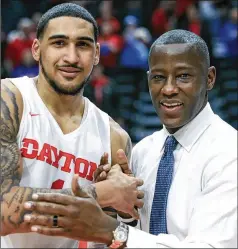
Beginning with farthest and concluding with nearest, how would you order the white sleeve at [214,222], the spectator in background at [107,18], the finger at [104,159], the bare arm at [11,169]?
the spectator in background at [107,18]
the finger at [104,159]
the bare arm at [11,169]
the white sleeve at [214,222]

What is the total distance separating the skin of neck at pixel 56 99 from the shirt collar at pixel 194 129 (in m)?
0.81

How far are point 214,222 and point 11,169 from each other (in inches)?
45.2

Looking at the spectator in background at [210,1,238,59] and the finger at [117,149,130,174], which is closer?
the finger at [117,149,130,174]

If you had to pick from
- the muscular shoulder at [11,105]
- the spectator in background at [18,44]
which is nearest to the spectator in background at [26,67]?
the spectator in background at [18,44]

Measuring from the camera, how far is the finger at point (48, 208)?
2.82m

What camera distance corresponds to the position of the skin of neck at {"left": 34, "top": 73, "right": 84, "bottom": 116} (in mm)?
3844

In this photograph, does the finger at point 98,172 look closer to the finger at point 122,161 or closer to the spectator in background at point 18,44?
the finger at point 122,161

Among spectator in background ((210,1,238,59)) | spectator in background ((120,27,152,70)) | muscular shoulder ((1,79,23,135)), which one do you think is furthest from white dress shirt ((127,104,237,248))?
spectator in background ((210,1,238,59))

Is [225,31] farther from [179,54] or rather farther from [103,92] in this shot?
[179,54]

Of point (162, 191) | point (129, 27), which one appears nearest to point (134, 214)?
point (162, 191)

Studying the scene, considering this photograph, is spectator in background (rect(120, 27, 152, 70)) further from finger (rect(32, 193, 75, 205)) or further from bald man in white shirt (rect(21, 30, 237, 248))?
finger (rect(32, 193, 75, 205))

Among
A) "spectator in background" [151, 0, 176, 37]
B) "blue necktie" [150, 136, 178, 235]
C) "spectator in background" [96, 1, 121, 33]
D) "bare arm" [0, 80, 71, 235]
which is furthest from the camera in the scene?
"spectator in background" [151, 0, 176, 37]

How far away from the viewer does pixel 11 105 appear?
3.55m

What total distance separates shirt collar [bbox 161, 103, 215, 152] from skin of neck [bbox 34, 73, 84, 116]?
81 centimetres
